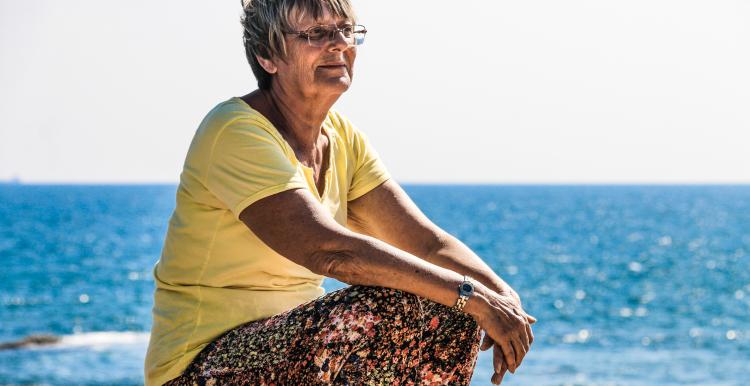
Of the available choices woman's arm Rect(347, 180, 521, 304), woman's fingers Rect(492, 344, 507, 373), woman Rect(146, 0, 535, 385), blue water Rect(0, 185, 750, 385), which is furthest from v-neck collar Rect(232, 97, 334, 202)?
blue water Rect(0, 185, 750, 385)

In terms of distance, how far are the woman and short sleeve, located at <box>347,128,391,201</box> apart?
107 mm

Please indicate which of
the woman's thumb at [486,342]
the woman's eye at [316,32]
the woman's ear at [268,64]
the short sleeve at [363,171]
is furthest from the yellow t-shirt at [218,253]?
the woman's thumb at [486,342]

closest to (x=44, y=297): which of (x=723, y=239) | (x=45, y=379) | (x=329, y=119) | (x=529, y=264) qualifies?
(x=45, y=379)

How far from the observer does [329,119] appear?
3609 mm

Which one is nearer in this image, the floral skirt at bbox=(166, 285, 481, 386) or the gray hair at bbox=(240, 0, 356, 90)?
the floral skirt at bbox=(166, 285, 481, 386)

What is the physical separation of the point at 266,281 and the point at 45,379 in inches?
726

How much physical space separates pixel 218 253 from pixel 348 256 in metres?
0.45

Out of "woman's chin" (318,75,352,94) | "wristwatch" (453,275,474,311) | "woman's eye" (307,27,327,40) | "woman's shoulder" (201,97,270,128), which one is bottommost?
"wristwatch" (453,275,474,311)

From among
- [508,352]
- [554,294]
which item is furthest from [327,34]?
[554,294]

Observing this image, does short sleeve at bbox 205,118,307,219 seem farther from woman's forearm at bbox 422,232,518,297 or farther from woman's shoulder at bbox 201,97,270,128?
woman's forearm at bbox 422,232,518,297

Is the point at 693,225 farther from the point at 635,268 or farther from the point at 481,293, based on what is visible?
the point at 481,293

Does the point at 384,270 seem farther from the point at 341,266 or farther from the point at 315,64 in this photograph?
the point at 315,64

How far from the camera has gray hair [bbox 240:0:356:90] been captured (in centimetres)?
315

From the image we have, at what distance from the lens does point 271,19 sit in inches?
124
